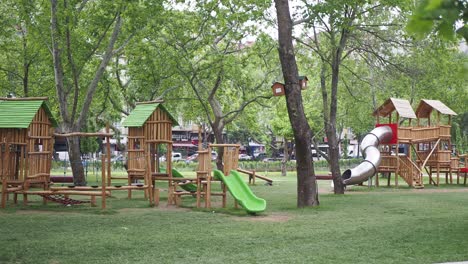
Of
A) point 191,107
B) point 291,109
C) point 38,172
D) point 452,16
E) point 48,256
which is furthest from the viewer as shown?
point 191,107

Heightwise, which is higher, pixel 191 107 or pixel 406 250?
pixel 191 107

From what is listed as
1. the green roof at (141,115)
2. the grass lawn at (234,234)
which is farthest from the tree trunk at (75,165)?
the grass lawn at (234,234)

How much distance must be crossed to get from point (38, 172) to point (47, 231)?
261 inches

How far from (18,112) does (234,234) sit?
28.6ft

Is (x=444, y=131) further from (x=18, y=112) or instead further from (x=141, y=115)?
(x=18, y=112)

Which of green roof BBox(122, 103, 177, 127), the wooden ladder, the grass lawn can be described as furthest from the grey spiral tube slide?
green roof BBox(122, 103, 177, 127)

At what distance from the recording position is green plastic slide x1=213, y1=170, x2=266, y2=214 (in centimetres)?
1412

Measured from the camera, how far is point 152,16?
20766mm

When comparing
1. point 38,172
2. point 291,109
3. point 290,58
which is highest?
point 290,58

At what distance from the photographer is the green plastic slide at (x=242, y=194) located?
14125mm

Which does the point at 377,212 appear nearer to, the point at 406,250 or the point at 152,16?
the point at 406,250

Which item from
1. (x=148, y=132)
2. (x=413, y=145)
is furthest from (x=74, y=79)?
(x=413, y=145)

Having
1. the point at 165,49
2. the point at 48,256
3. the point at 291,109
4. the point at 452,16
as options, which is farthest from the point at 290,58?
the point at 452,16

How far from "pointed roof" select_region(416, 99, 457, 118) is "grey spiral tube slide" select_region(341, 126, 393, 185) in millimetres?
3164
